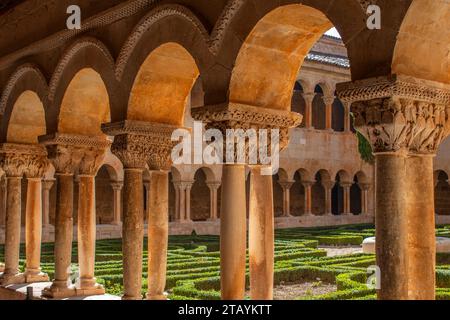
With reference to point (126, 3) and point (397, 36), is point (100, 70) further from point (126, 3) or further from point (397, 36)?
point (397, 36)

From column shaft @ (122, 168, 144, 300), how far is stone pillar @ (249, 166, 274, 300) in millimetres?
1970

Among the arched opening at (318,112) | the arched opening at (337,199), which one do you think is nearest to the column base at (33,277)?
the arched opening at (318,112)

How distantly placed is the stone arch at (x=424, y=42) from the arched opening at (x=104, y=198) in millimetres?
22148

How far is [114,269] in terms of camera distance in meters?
13.0

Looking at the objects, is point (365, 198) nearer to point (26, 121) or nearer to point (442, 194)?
point (442, 194)

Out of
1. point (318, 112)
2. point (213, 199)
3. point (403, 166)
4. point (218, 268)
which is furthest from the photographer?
point (318, 112)

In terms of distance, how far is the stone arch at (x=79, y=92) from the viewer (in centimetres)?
909

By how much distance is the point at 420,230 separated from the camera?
5.41 metres

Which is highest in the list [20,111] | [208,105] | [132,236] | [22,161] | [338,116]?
[338,116]

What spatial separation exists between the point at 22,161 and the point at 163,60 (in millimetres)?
4579

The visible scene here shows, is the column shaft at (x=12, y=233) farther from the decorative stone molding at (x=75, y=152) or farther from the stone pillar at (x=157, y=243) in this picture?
the stone pillar at (x=157, y=243)

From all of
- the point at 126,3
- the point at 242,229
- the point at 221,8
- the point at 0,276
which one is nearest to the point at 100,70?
the point at 126,3

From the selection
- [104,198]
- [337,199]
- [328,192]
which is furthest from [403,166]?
[337,199]
